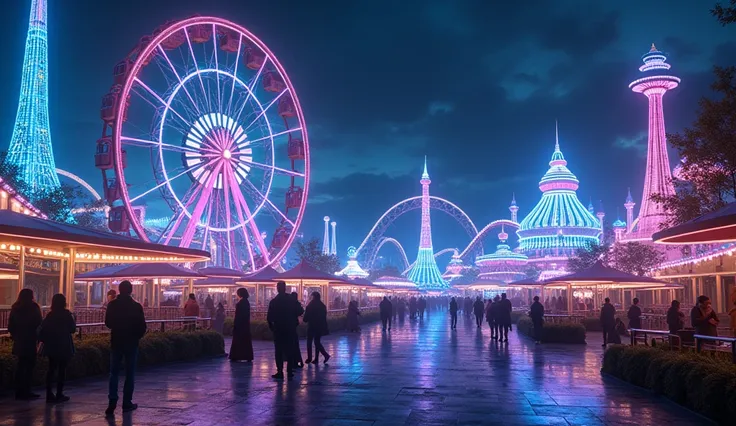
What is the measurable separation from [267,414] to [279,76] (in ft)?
106

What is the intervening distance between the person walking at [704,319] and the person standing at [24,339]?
37.2 ft

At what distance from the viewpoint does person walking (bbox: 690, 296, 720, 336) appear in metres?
12.5

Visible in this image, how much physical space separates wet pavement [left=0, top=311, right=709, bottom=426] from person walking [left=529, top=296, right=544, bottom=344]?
6151mm

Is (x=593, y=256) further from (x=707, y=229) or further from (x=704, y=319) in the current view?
(x=707, y=229)

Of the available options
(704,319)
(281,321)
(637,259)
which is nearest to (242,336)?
(281,321)

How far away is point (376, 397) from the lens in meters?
10.5

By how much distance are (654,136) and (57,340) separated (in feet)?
207

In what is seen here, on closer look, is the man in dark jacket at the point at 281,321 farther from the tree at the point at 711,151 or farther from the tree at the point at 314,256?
the tree at the point at 314,256

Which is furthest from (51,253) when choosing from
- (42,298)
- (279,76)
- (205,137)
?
(42,298)

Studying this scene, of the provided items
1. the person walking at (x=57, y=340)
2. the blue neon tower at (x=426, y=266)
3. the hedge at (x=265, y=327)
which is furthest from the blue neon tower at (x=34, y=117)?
the person walking at (x=57, y=340)

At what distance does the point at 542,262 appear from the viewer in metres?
94.7

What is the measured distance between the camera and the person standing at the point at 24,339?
33.2 feet

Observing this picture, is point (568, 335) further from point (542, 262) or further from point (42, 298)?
point (542, 262)

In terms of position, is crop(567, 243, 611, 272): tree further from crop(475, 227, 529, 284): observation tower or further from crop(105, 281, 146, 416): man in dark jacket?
crop(105, 281, 146, 416): man in dark jacket
